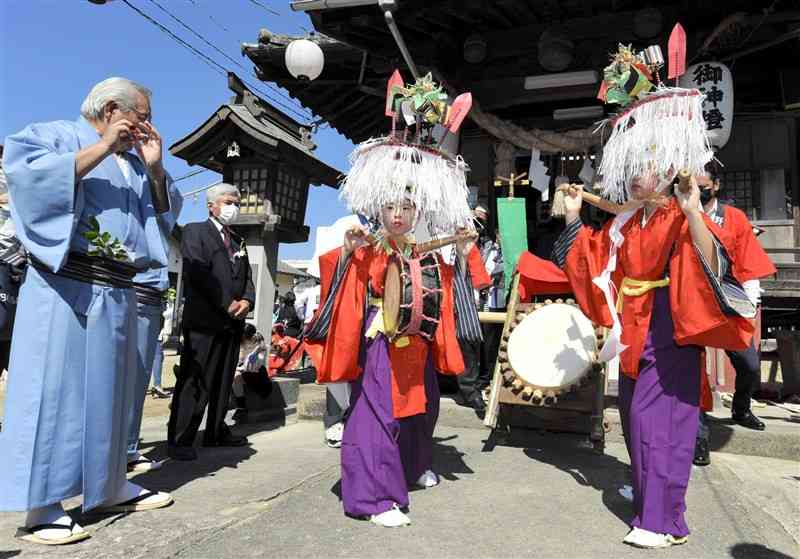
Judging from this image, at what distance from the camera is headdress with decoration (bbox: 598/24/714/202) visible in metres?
2.65

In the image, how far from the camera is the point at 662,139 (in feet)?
8.77

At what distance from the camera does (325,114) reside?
28.2 ft

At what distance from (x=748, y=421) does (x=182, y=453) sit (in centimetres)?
444

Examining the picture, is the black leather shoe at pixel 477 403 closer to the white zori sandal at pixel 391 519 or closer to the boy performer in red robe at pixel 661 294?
the boy performer in red robe at pixel 661 294

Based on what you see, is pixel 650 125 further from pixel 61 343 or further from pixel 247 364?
pixel 247 364

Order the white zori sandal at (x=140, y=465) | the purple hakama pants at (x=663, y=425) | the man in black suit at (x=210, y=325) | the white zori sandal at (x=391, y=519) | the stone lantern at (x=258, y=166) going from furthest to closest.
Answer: the stone lantern at (x=258, y=166) < the man in black suit at (x=210, y=325) < the white zori sandal at (x=140, y=465) < the white zori sandal at (x=391, y=519) < the purple hakama pants at (x=663, y=425)

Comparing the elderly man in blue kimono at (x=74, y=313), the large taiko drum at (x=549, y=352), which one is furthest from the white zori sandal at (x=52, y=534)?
the large taiko drum at (x=549, y=352)

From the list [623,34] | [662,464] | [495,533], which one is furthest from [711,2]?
[495,533]

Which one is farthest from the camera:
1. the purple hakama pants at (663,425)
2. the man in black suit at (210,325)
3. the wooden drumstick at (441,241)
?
the man in black suit at (210,325)

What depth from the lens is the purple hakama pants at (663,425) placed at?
2.48 m

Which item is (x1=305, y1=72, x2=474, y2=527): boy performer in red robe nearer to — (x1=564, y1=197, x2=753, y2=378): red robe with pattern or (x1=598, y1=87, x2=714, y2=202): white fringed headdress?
(x1=564, y1=197, x2=753, y2=378): red robe with pattern

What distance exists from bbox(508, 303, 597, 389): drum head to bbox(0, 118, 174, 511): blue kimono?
106 inches

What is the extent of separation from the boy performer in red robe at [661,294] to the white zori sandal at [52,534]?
96.6 inches

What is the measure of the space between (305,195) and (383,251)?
4.27 meters
